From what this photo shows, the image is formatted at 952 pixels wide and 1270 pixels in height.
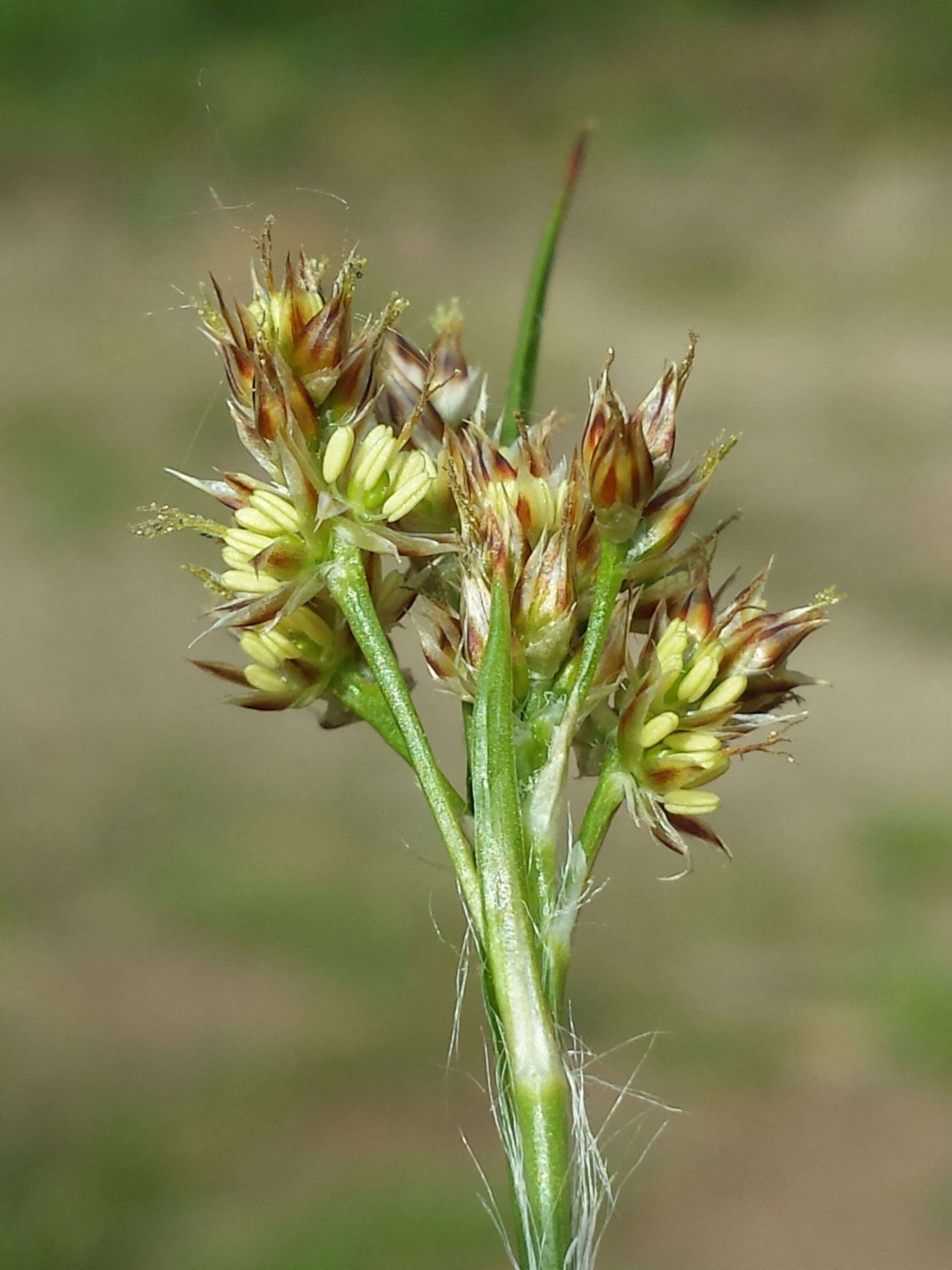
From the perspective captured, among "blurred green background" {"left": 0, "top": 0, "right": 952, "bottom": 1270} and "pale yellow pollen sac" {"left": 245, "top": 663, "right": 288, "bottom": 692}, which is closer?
"pale yellow pollen sac" {"left": 245, "top": 663, "right": 288, "bottom": 692}

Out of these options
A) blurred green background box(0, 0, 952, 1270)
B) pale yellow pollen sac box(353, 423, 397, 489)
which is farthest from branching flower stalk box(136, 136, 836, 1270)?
blurred green background box(0, 0, 952, 1270)

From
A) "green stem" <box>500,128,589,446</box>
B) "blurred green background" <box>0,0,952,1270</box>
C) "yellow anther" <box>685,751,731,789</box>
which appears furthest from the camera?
"blurred green background" <box>0,0,952,1270</box>

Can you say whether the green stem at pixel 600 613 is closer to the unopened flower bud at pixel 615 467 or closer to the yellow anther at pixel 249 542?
the unopened flower bud at pixel 615 467

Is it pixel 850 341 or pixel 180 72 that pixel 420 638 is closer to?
pixel 850 341

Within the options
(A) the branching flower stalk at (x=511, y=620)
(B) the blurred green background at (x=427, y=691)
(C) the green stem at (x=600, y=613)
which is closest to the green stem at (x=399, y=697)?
(A) the branching flower stalk at (x=511, y=620)

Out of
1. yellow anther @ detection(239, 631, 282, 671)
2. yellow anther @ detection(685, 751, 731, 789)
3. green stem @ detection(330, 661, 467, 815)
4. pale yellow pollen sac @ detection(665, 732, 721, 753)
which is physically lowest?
yellow anther @ detection(685, 751, 731, 789)

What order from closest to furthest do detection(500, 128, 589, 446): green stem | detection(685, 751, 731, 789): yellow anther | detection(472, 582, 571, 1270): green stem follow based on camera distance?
detection(472, 582, 571, 1270): green stem < detection(685, 751, 731, 789): yellow anther < detection(500, 128, 589, 446): green stem

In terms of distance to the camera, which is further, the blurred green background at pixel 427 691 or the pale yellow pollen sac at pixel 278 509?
the blurred green background at pixel 427 691

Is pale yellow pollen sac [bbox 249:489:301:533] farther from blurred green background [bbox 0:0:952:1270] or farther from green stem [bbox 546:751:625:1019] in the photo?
blurred green background [bbox 0:0:952:1270]
